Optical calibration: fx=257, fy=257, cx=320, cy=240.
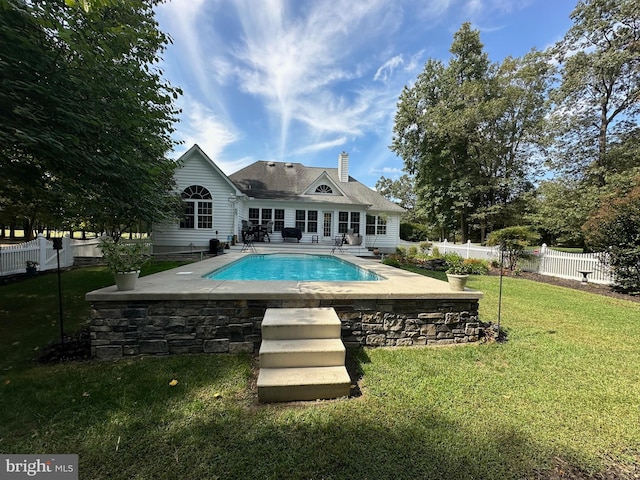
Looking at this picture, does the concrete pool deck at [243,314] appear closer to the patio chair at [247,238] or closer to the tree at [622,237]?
the tree at [622,237]

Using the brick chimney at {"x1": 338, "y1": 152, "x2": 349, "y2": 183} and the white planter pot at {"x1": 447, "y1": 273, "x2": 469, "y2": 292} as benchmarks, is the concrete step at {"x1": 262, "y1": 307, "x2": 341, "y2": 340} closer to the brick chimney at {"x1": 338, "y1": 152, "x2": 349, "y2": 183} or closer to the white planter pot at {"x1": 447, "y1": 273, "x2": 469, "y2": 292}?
the white planter pot at {"x1": 447, "y1": 273, "x2": 469, "y2": 292}

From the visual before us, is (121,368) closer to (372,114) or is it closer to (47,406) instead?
(47,406)

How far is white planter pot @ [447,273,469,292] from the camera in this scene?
12.3 ft


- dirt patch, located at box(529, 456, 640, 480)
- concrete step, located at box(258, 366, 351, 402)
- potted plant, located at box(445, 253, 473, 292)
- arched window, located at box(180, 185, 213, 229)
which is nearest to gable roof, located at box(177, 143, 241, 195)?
arched window, located at box(180, 185, 213, 229)

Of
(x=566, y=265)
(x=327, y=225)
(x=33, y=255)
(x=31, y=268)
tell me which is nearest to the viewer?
(x=31, y=268)

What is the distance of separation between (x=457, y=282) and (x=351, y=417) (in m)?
2.51

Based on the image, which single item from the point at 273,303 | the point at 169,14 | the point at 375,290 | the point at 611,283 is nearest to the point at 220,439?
the point at 273,303

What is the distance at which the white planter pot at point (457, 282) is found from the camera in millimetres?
3742

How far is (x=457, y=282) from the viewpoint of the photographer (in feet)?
12.4

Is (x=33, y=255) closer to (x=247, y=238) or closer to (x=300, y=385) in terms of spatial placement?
(x=247, y=238)

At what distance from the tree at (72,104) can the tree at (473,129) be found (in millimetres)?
19554

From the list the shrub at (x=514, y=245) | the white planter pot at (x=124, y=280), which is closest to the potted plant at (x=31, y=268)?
the white planter pot at (x=124, y=280)

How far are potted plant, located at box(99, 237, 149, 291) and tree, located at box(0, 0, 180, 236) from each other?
142 cm

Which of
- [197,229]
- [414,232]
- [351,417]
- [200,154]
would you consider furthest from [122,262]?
[414,232]
